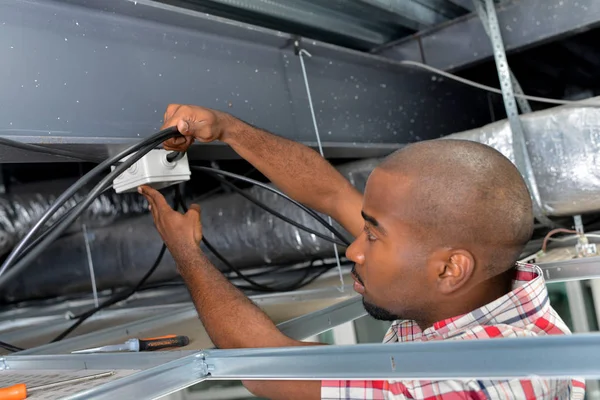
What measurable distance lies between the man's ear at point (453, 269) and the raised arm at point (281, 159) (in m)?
0.38

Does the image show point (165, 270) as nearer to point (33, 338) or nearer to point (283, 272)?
point (283, 272)

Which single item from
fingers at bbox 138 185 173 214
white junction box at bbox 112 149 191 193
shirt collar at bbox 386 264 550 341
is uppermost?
white junction box at bbox 112 149 191 193

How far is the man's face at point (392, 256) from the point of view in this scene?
0.75 metres

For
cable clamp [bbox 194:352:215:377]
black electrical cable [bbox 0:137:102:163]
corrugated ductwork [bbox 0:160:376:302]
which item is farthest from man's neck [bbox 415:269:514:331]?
corrugated ductwork [bbox 0:160:376:302]

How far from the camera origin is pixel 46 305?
2080mm

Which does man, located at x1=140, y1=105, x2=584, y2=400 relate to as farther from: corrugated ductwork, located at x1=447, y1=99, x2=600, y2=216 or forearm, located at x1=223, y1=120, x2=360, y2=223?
corrugated ductwork, located at x1=447, y1=99, x2=600, y2=216

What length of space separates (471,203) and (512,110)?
0.72 m

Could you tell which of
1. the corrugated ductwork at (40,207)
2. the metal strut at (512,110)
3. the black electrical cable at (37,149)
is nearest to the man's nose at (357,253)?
the black electrical cable at (37,149)

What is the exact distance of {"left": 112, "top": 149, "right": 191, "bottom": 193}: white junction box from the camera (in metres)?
0.88

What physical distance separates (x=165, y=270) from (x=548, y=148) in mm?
1166

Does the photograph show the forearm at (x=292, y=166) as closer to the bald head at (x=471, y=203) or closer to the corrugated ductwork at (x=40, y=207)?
the bald head at (x=471, y=203)

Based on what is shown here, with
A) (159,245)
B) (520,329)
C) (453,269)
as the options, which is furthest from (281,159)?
(159,245)

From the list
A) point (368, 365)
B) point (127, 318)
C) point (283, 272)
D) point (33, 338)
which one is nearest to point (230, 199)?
point (283, 272)

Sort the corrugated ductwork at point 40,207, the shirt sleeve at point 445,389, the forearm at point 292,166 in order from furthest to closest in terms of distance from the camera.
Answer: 1. the corrugated ductwork at point 40,207
2. the forearm at point 292,166
3. the shirt sleeve at point 445,389
